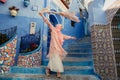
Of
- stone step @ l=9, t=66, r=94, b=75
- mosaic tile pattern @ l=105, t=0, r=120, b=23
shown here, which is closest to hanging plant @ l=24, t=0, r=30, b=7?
stone step @ l=9, t=66, r=94, b=75

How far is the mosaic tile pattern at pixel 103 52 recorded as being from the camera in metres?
5.24

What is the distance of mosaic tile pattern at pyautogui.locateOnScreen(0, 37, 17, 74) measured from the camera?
19.0 feet

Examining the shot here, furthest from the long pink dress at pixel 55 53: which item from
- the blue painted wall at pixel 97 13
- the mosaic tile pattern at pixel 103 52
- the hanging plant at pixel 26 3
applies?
the hanging plant at pixel 26 3

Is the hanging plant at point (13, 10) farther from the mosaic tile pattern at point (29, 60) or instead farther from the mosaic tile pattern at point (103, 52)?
the mosaic tile pattern at point (103, 52)

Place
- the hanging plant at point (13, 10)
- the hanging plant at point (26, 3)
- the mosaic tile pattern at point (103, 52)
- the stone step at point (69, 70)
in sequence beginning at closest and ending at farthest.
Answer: the mosaic tile pattern at point (103, 52) → the stone step at point (69, 70) → the hanging plant at point (13, 10) → the hanging plant at point (26, 3)

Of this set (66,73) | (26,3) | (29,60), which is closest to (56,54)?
(66,73)

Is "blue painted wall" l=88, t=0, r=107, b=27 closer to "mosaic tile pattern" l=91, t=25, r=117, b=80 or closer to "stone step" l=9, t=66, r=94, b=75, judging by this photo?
"mosaic tile pattern" l=91, t=25, r=117, b=80

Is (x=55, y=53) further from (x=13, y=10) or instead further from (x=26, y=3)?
(x=26, y=3)

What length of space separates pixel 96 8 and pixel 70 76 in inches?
111

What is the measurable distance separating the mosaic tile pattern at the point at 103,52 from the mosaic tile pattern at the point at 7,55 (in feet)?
10.1

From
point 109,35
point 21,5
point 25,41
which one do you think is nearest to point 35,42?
point 25,41

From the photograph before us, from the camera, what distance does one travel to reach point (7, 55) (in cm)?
620

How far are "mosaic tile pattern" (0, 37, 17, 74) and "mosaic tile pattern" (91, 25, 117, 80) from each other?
3.09 meters

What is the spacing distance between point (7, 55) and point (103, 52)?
3.50 meters
